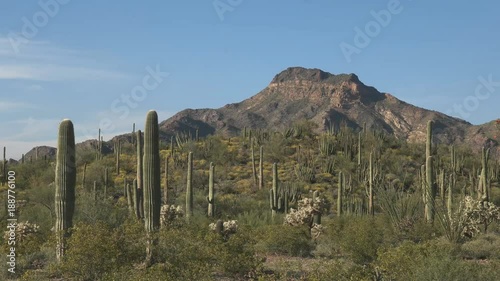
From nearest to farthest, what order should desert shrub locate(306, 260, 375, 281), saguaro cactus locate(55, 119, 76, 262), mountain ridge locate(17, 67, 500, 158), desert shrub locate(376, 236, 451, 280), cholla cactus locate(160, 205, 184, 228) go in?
desert shrub locate(306, 260, 375, 281)
desert shrub locate(376, 236, 451, 280)
saguaro cactus locate(55, 119, 76, 262)
cholla cactus locate(160, 205, 184, 228)
mountain ridge locate(17, 67, 500, 158)

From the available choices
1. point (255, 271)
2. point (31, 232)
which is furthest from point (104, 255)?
point (31, 232)

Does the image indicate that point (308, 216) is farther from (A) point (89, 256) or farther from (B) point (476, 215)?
(A) point (89, 256)

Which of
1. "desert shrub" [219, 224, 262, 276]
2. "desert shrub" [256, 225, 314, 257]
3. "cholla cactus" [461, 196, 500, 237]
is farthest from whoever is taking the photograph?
"cholla cactus" [461, 196, 500, 237]

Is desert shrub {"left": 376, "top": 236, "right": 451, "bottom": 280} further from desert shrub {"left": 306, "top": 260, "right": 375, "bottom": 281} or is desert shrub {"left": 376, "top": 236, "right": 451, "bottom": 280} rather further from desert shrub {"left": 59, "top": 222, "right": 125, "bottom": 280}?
desert shrub {"left": 59, "top": 222, "right": 125, "bottom": 280}

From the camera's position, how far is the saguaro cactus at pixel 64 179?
14.6 metres

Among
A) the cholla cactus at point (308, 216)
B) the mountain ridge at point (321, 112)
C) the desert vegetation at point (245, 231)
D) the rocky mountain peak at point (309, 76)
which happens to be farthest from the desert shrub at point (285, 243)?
the rocky mountain peak at point (309, 76)

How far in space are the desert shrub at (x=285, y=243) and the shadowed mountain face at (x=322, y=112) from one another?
75828mm

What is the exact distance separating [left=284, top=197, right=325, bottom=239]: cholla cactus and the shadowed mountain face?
73071 millimetres

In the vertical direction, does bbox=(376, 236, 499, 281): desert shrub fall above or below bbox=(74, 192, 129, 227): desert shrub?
below

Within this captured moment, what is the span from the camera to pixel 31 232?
60.1ft

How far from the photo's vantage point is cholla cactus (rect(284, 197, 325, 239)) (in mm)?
20812

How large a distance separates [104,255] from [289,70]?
127287 millimetres

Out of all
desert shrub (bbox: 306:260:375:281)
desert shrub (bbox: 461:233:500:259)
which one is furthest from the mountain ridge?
Answer: desert shrub (bbox: 306:260:375:281)

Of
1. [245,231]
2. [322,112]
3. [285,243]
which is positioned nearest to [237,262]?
[245,231]
